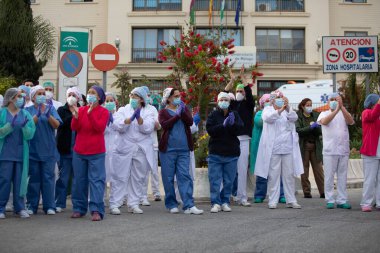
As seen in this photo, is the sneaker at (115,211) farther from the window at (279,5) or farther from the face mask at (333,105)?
the window at (279,5)

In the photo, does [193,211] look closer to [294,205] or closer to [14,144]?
[294,205]

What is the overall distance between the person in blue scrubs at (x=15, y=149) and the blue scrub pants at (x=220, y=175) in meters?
3.08

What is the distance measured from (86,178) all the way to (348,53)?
7.52 meters

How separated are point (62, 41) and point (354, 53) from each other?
6.75m

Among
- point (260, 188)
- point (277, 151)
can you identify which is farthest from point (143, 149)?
point (260, 188)

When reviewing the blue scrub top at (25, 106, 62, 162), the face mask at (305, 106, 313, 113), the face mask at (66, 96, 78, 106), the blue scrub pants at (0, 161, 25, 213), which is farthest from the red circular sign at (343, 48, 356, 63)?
the blue scrub pants at (0, 161, 25, 213)

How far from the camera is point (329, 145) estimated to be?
429 inches

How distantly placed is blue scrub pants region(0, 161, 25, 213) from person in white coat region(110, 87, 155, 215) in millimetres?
1538

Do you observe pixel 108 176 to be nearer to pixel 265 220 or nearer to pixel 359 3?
pixel 265 220

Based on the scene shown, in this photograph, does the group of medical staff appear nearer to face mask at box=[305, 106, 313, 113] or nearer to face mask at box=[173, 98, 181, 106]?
face mask at box=[173, 98, 181, 106]

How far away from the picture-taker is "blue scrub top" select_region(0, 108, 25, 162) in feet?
30.7

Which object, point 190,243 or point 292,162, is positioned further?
point 292,162

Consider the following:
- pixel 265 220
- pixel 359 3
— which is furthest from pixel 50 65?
pixel 265 220

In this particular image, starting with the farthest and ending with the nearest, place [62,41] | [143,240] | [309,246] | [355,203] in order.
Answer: [62,41] → [355,203] → [143,240] → [309,246]
